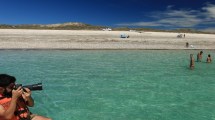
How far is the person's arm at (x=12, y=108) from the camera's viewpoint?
5.59 metres

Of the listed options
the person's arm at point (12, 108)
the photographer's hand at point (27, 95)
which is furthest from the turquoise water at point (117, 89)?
the person's arm at point (12, 108)

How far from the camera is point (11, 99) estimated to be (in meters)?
5.74

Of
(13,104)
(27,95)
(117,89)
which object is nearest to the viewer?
(13,104)

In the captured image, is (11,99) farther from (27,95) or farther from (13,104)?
(27,95)

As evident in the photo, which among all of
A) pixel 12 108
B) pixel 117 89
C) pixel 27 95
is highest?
pixel 27 95

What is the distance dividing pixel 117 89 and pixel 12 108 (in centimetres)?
941

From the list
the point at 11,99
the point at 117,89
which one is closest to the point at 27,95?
the point at 11,99

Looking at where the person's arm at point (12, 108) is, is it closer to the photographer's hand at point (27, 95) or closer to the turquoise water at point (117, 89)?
the photographer's hand at point (27, 95)

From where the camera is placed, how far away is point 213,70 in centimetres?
2184

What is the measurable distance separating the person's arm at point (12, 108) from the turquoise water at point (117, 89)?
4775 millimetres

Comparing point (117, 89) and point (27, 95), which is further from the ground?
point (27, 95)

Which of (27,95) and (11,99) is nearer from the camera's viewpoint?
(11,99)

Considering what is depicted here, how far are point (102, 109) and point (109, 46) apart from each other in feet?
83.0

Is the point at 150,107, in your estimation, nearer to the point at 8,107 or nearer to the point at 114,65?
the point at 8,107
